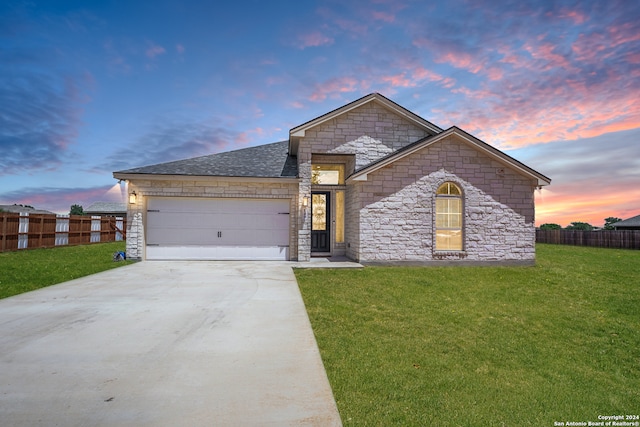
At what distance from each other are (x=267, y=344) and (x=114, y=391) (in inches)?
64.6

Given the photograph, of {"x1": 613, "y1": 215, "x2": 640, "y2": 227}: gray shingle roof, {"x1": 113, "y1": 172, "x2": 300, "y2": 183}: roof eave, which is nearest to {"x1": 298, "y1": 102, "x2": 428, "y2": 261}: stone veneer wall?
{"x1": 113, "y1": 172, "x2": 300, "y2": 183}: roof eave

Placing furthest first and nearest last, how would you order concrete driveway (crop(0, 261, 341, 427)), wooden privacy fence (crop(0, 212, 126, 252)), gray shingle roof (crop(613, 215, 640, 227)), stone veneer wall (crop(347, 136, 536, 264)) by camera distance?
gray shingle roof (crop(613, 215, 640, 227)) → wooden privacy fence (crop(0, 212, 126, 252)) → stone veneer wall (crop(347, 136, 536, 264)) → concrete driveway (crop(0, 261, 341, 427))

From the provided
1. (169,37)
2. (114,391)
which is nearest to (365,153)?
(169,37)

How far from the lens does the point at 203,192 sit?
12617 millimetres

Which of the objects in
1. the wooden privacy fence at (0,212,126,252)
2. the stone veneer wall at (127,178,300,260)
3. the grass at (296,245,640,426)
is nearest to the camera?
the grass at (296,245,640,426)

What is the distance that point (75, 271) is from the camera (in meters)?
9.88

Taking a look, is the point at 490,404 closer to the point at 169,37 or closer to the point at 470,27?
the point at 470,27

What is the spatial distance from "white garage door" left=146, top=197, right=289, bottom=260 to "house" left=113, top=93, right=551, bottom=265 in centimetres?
4

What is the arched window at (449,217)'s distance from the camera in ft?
38.4

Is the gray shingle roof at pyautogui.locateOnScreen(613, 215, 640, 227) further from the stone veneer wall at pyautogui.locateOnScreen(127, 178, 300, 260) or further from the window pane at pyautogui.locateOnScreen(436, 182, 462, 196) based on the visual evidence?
the stone veneer wall at pyautogui.locateOnScreen(127, 178, 300, 260)

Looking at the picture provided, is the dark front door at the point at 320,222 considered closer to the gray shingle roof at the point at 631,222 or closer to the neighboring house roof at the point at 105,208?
the gray shingle roof at the point at 631,222

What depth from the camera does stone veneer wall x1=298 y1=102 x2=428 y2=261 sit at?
12703 mm

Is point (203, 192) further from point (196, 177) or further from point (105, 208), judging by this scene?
point (105, 208)

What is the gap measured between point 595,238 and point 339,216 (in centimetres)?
2206
